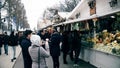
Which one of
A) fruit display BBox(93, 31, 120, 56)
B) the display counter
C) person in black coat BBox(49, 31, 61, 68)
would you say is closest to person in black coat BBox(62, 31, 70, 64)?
the display counter

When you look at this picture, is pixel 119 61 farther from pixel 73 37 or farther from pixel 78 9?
pixel 78 9

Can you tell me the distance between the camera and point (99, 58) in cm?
1341

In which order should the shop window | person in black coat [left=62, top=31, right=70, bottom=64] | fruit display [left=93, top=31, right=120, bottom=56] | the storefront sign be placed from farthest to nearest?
the storefront sign, the shop window, person in black coat [left=62, top=31, right=70, bottom=64], fruit display [left=93, top=31, right=120, bottom=56]

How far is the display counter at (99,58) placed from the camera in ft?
37.3

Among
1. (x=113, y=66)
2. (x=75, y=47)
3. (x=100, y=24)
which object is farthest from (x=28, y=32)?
(x=100, y=24)

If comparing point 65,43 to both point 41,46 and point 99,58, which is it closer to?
point 99,58

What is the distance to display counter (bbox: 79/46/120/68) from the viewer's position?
11373 mm

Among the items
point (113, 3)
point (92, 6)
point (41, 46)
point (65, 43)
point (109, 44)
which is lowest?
point (65, 43)

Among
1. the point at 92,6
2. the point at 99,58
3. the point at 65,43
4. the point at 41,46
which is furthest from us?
the point at 92,6

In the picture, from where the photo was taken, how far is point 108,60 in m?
12.1

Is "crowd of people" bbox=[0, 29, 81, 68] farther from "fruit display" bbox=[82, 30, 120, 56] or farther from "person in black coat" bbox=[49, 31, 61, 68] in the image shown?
"fruit display" bbox=[82, 30, 120, 56]

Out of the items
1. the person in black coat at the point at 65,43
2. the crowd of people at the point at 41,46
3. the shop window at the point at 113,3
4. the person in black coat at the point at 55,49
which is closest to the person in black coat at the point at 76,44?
the crowd of people at the point at 41,46

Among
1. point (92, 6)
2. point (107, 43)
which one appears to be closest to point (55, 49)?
point (107, 43)

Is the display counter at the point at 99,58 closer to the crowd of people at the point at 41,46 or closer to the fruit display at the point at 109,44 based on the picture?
the fruit display at the point at 109,44
